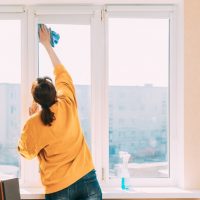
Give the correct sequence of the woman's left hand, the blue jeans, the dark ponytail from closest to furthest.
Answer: the dark ponytail < the blue jeans < the woman's left hand

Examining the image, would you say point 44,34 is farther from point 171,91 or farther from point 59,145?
point 171,91

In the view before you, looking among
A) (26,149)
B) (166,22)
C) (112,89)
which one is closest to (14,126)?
(26,149)

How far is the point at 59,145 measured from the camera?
7.85 ft

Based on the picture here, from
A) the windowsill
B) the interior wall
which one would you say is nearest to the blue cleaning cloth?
the interior wall

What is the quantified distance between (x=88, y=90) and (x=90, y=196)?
2.60ft

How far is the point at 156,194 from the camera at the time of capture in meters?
2.67

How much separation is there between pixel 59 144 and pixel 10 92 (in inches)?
27.7

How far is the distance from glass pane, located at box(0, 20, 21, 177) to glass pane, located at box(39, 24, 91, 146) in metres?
0.18

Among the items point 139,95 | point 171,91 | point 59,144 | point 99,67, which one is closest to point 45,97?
point 59,144

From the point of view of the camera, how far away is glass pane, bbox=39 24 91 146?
113 inches

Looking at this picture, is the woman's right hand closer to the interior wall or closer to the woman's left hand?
Answer: the woman's left hand

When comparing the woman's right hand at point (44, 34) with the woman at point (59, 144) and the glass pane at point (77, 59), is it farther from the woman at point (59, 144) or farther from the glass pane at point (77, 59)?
the woman at point (59, 144)

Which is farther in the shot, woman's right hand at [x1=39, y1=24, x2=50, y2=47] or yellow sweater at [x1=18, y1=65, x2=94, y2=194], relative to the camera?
woman's right hand at [x1=39, y1=24, x2=50, y2=47]

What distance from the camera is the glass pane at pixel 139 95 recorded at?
2898 millimetres
